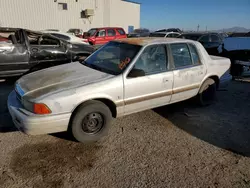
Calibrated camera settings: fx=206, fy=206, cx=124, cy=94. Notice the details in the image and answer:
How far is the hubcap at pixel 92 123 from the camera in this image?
10.2 feet

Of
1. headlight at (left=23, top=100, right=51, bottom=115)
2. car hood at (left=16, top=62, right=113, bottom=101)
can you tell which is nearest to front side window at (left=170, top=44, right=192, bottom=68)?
car hood at (left=16, top=62, right=113, bottom=101)

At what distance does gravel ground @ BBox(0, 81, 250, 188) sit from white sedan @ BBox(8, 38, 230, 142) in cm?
36

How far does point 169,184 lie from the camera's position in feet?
7.91

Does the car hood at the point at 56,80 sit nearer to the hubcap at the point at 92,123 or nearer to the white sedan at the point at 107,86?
the white sedan at the point at 107,86

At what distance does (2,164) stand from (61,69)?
1770mm

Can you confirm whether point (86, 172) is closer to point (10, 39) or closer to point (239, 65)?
point (10, 39)

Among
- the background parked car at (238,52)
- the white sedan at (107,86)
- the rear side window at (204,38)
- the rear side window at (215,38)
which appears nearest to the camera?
the white sedan at (107,86)

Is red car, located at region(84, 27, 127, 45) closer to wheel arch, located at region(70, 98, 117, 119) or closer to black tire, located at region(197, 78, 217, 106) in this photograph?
black tire, located at region(197, 78, 217, 106)

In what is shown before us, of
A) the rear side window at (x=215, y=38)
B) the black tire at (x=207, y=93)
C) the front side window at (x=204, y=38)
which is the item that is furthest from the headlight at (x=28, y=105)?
the rear side window at (x=215, y=38)

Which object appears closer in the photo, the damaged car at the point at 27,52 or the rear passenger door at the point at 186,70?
the rear passenger door at the point at 186,70

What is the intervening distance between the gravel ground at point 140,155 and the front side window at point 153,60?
1022 mm

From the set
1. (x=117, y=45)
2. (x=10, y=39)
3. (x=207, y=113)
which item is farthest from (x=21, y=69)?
(x=207, y=113)

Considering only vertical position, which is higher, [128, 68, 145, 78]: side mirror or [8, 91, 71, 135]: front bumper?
[128, 68, 145, 78]: side mirror

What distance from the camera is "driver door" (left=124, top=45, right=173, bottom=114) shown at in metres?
3.35
